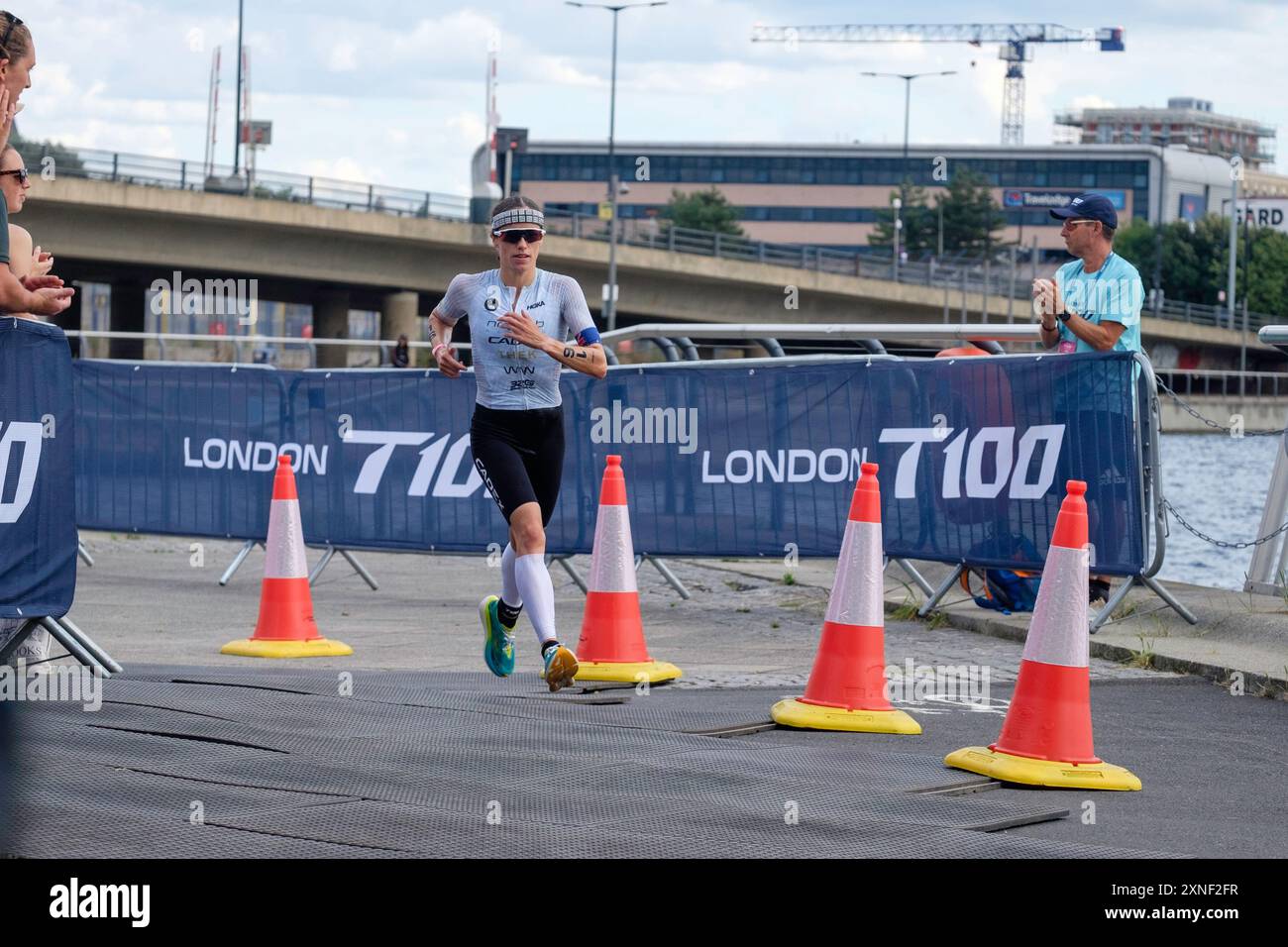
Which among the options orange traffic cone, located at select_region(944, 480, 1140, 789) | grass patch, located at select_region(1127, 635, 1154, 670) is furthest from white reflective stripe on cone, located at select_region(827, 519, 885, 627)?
grass patch, located at select_region(1127, 635, 1154, 670)

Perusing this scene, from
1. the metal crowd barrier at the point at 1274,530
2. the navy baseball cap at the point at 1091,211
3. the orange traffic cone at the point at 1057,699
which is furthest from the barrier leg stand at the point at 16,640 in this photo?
the metal crowd barrier at the point at 1274,530

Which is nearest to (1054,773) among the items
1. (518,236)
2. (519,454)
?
(519,454)

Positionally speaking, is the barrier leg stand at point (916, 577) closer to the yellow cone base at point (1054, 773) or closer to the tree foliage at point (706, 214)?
the yellow cone base at point (1054, 773)

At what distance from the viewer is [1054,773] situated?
609 cm

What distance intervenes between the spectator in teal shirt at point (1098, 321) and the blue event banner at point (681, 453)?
2 cm

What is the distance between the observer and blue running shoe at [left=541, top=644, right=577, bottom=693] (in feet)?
25.2

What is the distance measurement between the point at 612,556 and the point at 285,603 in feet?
6.62

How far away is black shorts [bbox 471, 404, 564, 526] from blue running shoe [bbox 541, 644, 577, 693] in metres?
0.78

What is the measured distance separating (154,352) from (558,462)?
31886 mm

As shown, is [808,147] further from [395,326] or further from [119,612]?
[119,612]

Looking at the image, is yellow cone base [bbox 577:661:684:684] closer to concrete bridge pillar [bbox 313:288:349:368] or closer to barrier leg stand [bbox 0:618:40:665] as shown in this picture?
barrier leg stand [bbox 0:618:40:665]

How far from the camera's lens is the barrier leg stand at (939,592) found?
424 inches
